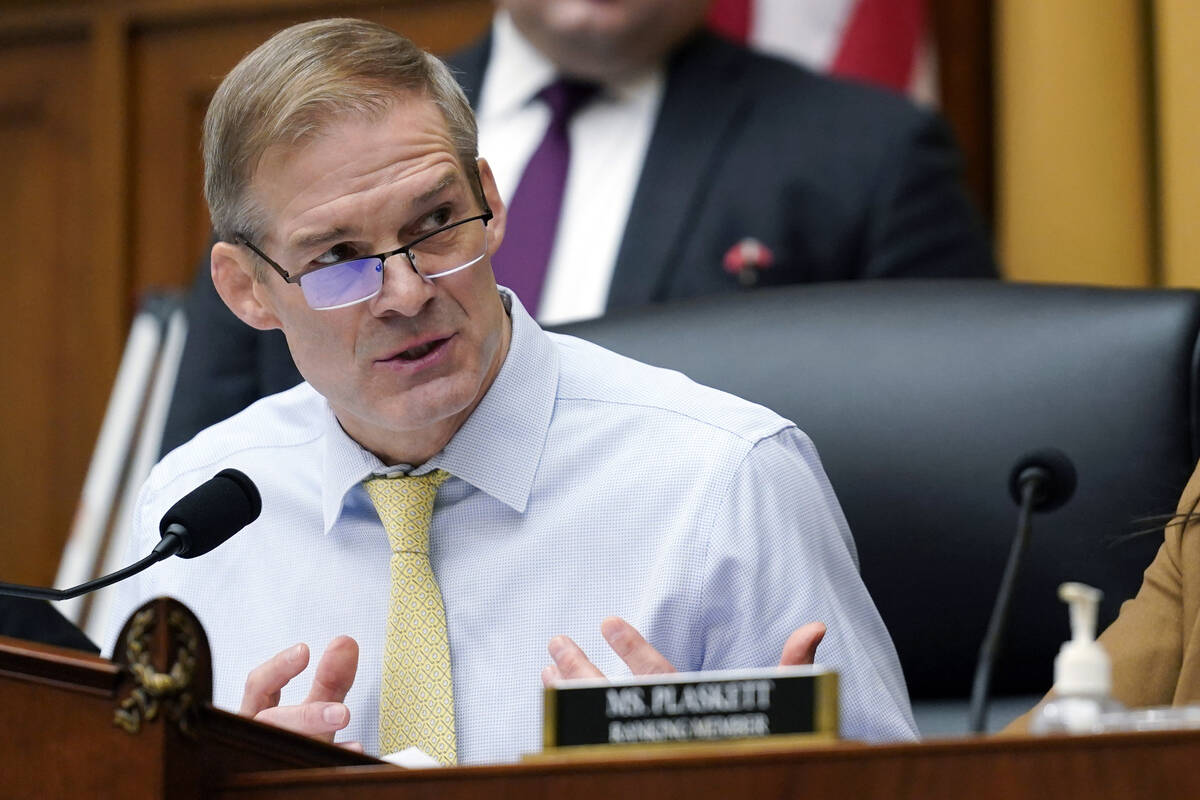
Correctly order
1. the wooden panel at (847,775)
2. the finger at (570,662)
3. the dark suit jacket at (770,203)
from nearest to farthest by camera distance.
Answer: the wooden panel at (847,775) < the finger at (570,662) < the dark suit jacket at (770,203)

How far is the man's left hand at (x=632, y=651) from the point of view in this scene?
1.19 m

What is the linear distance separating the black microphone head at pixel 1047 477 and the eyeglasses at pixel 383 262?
→ 19.3 inches

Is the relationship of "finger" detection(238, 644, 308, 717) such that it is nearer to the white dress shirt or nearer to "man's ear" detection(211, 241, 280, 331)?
"man's ear" detection(211, 241, 280, 331)

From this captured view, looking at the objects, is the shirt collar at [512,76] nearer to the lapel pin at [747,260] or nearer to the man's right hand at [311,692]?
the lapel pin at [747,260]

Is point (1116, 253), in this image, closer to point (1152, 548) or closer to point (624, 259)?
point (624, 259)

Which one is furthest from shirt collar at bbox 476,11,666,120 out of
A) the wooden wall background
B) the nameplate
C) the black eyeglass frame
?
the nameplate

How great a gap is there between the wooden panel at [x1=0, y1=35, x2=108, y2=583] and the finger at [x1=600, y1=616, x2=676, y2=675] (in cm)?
249

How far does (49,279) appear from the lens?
11.9ft

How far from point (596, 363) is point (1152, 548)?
→ 52cm

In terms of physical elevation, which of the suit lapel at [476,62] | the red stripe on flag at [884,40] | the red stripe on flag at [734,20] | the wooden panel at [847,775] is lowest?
the wooden panel at [847,775]

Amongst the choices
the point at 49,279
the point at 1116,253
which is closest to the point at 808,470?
the point at 1116,253

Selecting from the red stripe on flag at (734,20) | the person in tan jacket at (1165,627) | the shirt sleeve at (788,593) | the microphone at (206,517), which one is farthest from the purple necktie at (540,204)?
the person in tan jacket at (1165,627)

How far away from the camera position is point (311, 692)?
53.1 inches

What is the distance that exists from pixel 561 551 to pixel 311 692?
0.89 feet
